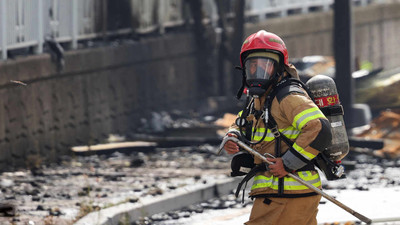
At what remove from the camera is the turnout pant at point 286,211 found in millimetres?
6188

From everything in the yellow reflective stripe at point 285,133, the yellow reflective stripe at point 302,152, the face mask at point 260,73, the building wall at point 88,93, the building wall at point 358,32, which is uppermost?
the face mask at point 260,73

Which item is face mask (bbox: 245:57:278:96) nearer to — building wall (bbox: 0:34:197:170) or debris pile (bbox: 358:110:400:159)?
building wall (bbox: 0:34:197:170)

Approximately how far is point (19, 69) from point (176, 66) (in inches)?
245

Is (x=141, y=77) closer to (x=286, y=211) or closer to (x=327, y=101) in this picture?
(x=327, y=101)

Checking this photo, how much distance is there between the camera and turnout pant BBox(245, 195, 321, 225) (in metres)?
6.19

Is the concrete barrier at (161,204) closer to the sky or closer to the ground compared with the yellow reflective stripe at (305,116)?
closer to the ground

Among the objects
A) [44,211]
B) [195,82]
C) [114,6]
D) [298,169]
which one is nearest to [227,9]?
[195,82]

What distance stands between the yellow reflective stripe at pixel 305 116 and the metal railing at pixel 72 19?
7101 mm

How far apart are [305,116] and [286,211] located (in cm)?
56

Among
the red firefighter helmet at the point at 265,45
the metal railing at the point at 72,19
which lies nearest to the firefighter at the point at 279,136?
the red firefighter helmet at the point at 265,45

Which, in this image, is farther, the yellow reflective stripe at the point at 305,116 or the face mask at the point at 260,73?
the face mask at the point at 260,73

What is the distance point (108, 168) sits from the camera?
1289 centimetres

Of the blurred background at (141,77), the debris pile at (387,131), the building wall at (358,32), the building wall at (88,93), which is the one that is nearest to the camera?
the building wall at (88,93)

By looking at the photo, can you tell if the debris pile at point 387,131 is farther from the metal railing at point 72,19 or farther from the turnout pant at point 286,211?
the turnout pant at point 286,211
